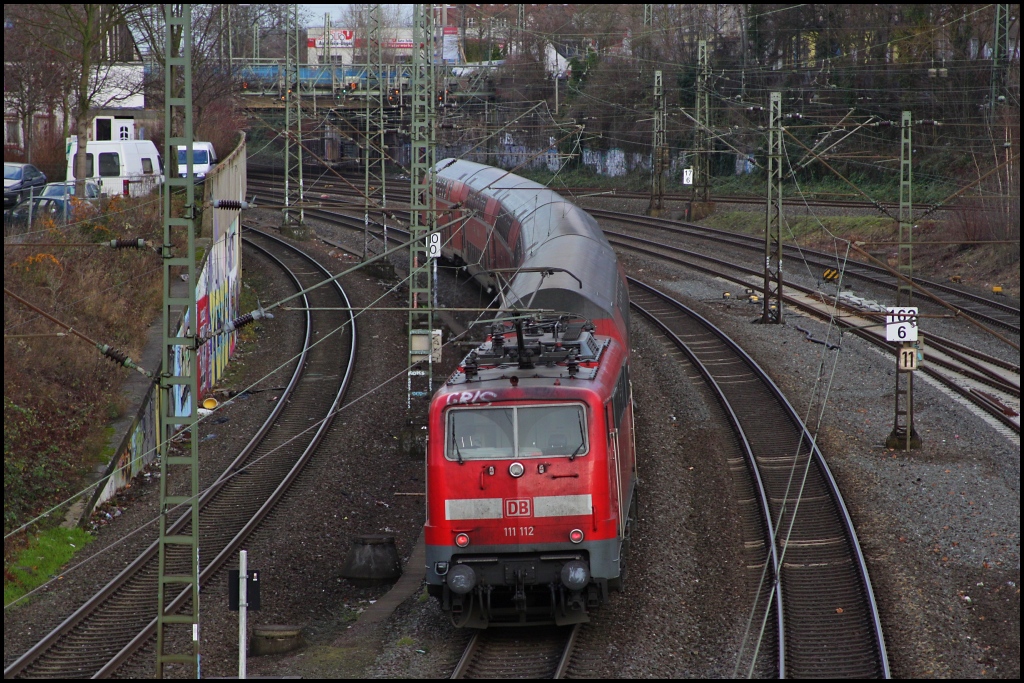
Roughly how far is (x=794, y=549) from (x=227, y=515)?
836 cm

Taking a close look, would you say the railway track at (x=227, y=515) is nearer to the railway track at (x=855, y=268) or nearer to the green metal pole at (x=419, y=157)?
the green metal pole at (x=419, y=157)

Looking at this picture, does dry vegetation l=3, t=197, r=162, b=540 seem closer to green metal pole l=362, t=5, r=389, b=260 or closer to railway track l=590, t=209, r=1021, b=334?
green metal pole l=362, t=5, r=389, b=260

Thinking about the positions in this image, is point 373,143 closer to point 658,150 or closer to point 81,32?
point 658,150

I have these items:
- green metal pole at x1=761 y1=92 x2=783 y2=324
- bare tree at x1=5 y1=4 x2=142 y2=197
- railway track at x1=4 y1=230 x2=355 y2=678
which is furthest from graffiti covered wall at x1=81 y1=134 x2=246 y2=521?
green metal pole at x1=761 y1=92 x2=783 y2=324

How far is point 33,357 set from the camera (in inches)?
739

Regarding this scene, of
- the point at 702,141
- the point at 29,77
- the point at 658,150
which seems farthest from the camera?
the point at 702,141

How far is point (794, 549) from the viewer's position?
14500 mm

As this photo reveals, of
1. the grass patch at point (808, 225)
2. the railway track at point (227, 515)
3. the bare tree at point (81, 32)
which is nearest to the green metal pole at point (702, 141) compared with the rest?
the grass patch at point (808, 225)

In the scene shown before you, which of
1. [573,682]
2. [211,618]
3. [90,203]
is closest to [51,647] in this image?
[211,618]

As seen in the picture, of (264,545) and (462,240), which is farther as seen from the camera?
(462,240)

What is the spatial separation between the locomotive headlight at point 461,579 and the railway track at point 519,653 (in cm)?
69

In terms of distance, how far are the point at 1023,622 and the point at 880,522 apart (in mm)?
3031

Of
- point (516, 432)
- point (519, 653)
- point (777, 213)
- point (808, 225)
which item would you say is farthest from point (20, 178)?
point (519, 653)

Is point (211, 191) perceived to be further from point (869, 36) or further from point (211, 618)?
point (869, 36)
